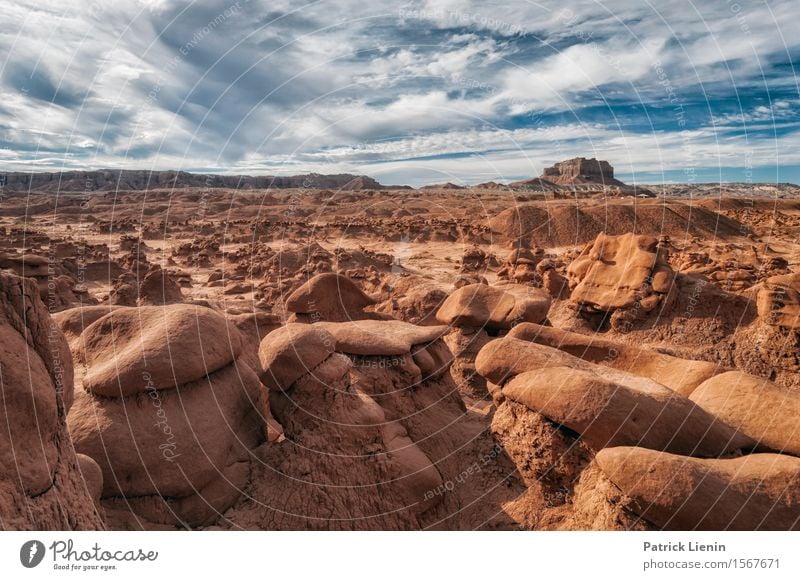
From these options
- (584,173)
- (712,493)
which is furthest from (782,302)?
(584,173)

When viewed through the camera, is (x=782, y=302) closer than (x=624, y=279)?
Yes

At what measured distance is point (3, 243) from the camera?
29375 mm

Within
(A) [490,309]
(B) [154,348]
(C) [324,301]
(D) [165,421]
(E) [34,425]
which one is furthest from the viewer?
(C) [324,301]

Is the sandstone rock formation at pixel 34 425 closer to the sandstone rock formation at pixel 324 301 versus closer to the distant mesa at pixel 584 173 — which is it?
the sandstone rock formation at pixel 324 301

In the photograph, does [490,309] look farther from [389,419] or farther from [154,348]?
[154,348]

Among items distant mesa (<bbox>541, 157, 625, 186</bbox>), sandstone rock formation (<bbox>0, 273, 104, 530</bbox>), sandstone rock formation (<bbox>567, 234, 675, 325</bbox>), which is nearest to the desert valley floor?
sandstone rock formation (<bbox>0, 273, 104, 530</bbox>)

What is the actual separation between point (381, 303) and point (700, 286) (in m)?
8.90

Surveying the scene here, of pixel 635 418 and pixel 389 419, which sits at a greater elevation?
pixel 635 418

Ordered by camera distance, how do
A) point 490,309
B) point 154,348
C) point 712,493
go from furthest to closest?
point 490,309 → point 154,348 → point 712,493

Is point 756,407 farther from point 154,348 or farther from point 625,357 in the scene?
point 154,348

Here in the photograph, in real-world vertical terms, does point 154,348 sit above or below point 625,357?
above

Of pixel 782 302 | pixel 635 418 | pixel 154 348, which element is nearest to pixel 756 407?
pixel 635 418

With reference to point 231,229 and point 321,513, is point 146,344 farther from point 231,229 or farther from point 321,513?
point 231,229

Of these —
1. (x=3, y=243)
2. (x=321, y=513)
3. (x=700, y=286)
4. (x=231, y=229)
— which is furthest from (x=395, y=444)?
(x=231, y=229)
